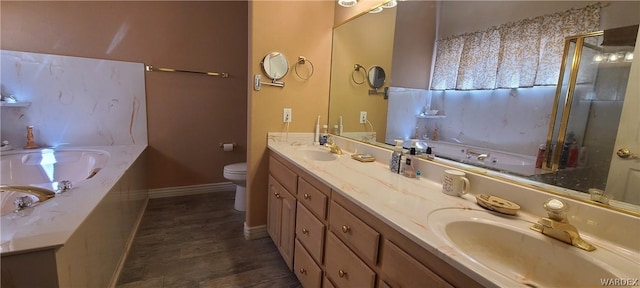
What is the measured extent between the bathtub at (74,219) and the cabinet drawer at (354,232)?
102 centimetres

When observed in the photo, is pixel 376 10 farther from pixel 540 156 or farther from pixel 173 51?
pixel 173 51

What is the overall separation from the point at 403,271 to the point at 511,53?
3.40ft

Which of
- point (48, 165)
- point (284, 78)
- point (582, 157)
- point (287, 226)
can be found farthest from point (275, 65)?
point (48, 165)

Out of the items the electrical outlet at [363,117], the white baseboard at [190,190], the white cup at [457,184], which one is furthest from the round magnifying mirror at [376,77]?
the white baseboard at [190,190]

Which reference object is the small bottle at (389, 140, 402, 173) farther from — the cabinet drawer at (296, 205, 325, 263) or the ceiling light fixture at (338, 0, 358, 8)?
the ceiling light fixture at (338, 0, 358, 8)

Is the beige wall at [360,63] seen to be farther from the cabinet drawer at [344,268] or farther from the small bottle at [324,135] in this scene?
the cabinet drawer at [344,268]

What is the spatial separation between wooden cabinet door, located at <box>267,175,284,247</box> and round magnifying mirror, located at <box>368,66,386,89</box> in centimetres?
102

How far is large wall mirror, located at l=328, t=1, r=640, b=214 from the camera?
0.87 metres

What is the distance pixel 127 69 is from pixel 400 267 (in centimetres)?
301

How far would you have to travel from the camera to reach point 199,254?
1909 mm

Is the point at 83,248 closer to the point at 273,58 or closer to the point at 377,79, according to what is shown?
the point at 273,58

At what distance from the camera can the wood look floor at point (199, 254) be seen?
5.40 feet

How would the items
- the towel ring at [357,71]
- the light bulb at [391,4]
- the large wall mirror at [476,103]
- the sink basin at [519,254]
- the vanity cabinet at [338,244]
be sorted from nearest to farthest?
the sink basin at [519,254] → the vanity cabinet at [338,244] → the large wall mirror at [476,103] → the light bulb at [391,4] → the towel ring at [357,71]

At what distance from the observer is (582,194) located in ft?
2.81
